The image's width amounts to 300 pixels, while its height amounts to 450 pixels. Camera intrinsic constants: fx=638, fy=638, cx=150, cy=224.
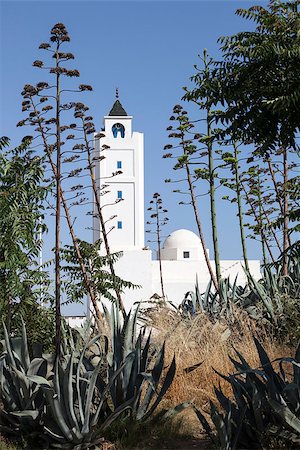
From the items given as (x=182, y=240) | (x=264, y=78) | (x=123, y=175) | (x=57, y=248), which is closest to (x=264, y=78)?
(x=264, y=78)

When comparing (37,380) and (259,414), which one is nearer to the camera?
(259,414)

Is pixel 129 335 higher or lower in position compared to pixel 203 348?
higher

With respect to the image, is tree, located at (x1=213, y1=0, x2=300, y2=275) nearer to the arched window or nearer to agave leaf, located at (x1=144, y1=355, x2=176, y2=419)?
agave leaf, located at (x1=144, y1=355, x2=176, y2=419)

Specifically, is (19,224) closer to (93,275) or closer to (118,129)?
(93,275)

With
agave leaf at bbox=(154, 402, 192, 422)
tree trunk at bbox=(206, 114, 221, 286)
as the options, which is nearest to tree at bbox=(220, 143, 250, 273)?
tree trunk at bbox=(206, 114, 221, 286)

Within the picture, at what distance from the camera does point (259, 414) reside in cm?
451

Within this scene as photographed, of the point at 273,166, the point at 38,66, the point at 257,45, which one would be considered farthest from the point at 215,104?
the point at 273,166

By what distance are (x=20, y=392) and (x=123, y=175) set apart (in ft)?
75.7

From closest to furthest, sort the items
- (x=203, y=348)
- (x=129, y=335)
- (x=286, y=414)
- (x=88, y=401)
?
(x=286, y=414) < (x=88, y=401) < (x=129, y=335) < (x=203, y=348)

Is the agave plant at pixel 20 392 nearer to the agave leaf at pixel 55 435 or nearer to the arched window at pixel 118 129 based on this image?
the agave leaf at pixel 55 435

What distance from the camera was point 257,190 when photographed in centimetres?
1711

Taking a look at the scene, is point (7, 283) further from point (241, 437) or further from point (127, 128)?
point (127, 128)

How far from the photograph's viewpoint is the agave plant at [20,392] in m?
4.87

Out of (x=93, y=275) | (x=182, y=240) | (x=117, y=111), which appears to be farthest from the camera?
(x=182, y=240)
